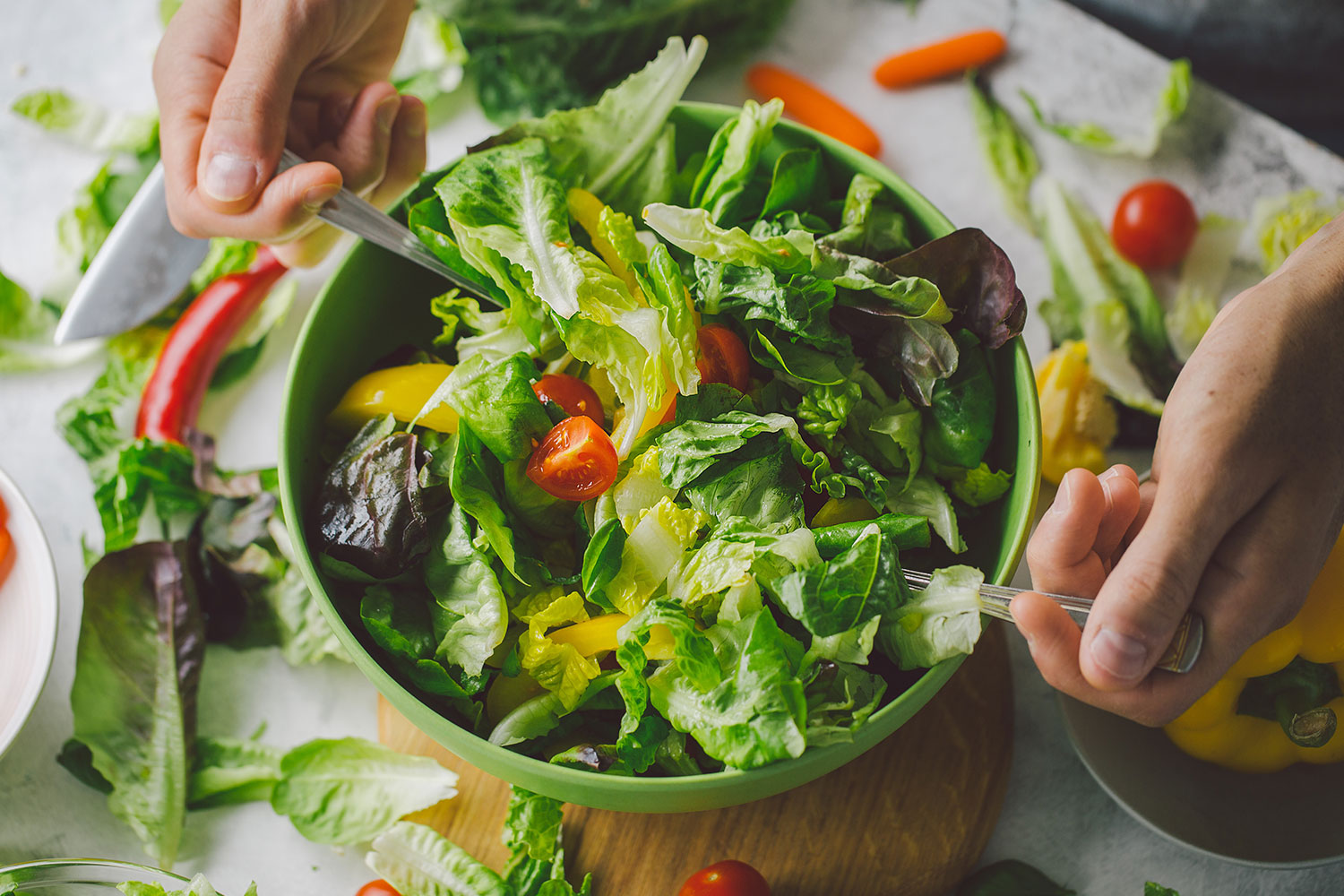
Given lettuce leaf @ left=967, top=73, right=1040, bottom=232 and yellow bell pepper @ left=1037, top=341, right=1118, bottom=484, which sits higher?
lettuce leaf @ left=967, top=73, right=1040, bottom=232

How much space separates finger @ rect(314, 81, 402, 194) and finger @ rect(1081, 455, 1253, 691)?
145cm

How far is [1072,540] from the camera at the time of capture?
1332 mm

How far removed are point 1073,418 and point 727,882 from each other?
108 centimetres

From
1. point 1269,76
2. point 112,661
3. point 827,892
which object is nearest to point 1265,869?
point 827,892

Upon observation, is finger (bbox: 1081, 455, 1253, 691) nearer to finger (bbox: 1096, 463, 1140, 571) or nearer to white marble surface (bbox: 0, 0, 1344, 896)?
finger (bbox: 1096, 463, 1140, 571)

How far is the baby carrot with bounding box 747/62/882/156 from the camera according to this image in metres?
2.26

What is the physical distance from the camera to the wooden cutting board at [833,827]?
64.7 inches

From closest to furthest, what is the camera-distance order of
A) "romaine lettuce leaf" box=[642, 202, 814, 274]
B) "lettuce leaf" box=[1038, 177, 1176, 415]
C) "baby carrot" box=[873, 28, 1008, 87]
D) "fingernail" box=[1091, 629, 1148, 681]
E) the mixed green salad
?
"fingernail" box=[1091, 629, 1148, 681]
the mixed green salad
"romaine lettuce leaf" box=[642, 202, 814, 274]
"lettuce leaf" box=[1038, 177, 1176, 415]
"baby carrot" box=[873, 28, 1008, 87]

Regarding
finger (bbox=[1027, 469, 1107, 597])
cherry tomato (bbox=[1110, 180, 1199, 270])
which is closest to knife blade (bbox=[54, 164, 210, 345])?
finger (bbox=[1027, 469, 1107, 597])

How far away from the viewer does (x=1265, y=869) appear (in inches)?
67.1

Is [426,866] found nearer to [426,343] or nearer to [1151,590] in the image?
[426,343]

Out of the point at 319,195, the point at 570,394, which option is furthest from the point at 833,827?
the point at 319,195

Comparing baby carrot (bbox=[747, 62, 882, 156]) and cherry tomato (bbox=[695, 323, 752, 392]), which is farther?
baby carrot (bbox=[747, 62, 882, 156])

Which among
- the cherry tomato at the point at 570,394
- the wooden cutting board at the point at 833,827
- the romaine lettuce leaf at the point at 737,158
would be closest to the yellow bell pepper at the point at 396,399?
the cherry tomato at the point at 570,394
